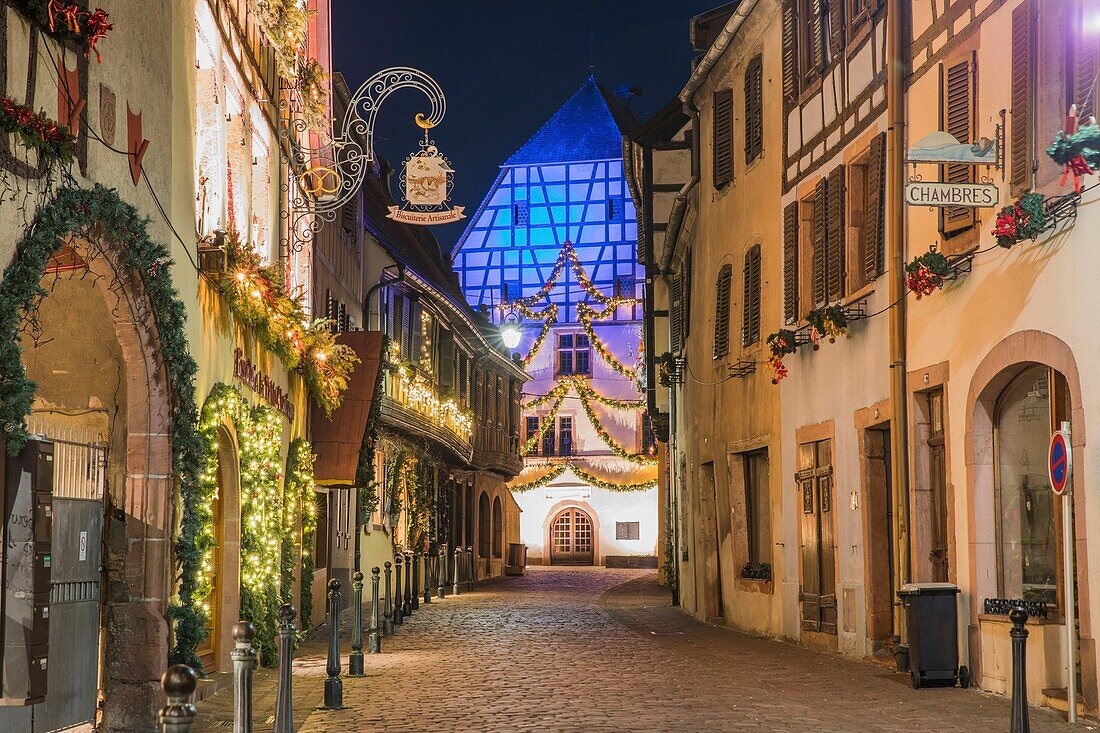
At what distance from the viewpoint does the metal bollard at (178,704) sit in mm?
4621

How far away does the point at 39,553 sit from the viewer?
8055 mm

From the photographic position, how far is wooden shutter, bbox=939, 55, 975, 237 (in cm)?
1291

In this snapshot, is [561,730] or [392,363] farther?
[392,363]

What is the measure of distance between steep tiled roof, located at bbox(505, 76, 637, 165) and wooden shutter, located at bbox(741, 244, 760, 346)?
36298 mm

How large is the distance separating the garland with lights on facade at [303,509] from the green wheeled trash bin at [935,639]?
7.27 m

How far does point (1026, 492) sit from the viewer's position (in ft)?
40.8

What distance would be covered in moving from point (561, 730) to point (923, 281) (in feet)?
17.9

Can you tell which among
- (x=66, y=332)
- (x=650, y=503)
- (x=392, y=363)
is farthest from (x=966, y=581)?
(x=650, y=503)

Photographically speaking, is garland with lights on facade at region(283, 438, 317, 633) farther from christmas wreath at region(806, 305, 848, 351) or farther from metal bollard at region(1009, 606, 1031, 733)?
metal bollard at region(1009, 606, 1031, 733)

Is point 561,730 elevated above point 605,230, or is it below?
below

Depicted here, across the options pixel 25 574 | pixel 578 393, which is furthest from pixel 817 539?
pixel 578 393

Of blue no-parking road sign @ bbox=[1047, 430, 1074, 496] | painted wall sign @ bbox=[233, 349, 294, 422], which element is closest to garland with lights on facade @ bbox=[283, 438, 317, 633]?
painted wall sign @ bbox=[233, 349, 294, 422]

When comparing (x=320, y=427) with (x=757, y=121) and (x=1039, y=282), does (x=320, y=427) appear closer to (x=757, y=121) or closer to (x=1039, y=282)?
(x=757, y=121)

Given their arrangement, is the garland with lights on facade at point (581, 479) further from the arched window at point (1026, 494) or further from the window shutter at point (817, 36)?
the arched window at point (1026, 494)
